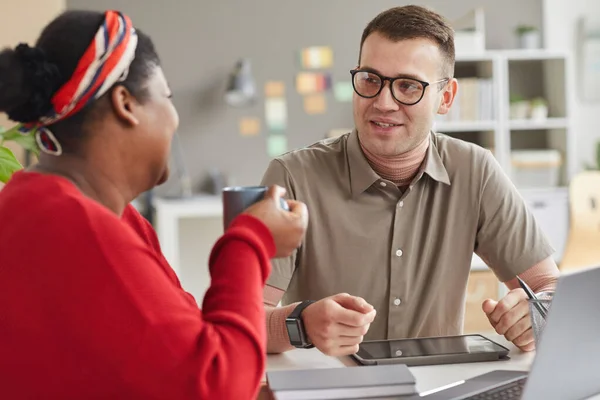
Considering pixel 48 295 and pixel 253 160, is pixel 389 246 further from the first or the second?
pixel 253 160

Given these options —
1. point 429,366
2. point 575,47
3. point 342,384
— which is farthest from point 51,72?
point 575,47

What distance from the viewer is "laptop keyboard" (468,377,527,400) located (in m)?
1.24

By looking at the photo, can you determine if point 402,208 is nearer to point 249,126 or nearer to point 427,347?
point 427,347

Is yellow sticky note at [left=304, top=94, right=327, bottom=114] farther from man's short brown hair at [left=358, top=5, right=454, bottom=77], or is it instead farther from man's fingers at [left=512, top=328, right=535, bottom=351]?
man's fingers at [left=512, top=328, right=535, bottom=351]

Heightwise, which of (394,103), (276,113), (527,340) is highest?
(394,103)

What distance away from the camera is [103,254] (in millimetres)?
959

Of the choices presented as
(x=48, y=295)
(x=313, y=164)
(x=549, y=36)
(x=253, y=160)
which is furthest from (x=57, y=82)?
(x=549, y=36)

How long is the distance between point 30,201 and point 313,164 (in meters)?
1.02

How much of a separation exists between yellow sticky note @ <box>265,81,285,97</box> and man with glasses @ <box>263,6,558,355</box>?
303cm

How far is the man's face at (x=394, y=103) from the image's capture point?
72.8 inches

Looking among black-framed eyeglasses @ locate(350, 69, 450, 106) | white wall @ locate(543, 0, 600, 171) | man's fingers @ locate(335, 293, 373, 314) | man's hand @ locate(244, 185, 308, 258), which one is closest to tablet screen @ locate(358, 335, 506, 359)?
man's fingers @ locate(335, 293, 373, 314)

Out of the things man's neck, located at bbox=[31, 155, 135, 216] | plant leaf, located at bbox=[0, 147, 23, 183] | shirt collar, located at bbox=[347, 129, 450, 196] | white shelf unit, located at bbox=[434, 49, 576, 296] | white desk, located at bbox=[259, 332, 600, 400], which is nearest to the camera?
man's neck, located at bbox=[31, 155, 135, 216]

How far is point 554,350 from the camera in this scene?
3.69 ft

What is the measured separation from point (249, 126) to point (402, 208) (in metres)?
3.12
